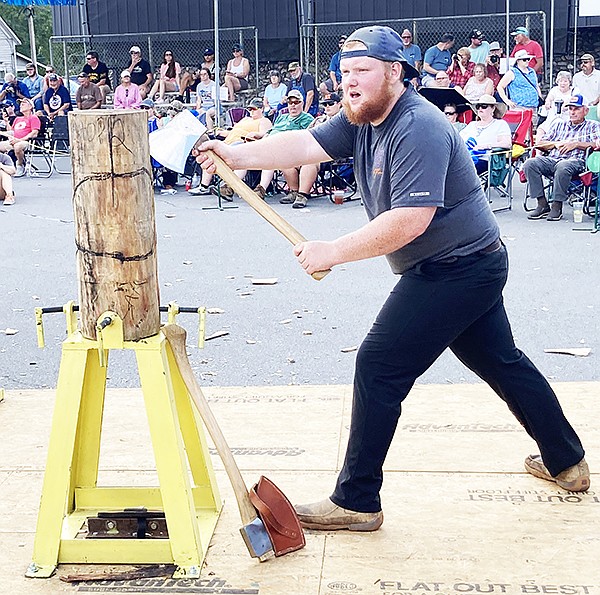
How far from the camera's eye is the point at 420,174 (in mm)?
3037

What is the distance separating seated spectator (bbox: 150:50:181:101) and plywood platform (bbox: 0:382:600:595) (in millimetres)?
16254

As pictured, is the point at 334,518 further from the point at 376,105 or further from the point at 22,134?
the point at 22,134

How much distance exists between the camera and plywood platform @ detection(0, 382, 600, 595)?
9.97 feet

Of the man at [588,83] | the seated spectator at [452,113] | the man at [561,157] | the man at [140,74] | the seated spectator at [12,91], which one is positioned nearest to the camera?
the man at [561,157]

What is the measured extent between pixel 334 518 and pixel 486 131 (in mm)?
9083

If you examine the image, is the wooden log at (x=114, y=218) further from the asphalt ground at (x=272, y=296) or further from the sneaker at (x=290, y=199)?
the sneaker at (x=290, y=199)

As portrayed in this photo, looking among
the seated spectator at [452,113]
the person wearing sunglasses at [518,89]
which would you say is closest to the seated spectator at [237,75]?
the person wearing sunglasses at [518,89]

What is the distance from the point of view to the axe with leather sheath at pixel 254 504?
124 inches

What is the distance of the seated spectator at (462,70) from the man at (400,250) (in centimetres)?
1381

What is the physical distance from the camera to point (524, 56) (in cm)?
1506

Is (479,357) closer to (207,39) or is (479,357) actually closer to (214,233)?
(214,233)

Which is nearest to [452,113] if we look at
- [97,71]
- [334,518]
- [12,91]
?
[334,518]

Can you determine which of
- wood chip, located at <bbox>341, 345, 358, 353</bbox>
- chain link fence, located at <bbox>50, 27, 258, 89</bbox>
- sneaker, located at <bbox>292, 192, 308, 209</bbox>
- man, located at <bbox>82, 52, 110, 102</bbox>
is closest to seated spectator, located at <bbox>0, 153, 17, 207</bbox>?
sneaker, located at <bbox>292, 192, 308, 209</bbox>

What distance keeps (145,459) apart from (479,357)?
154 cm
